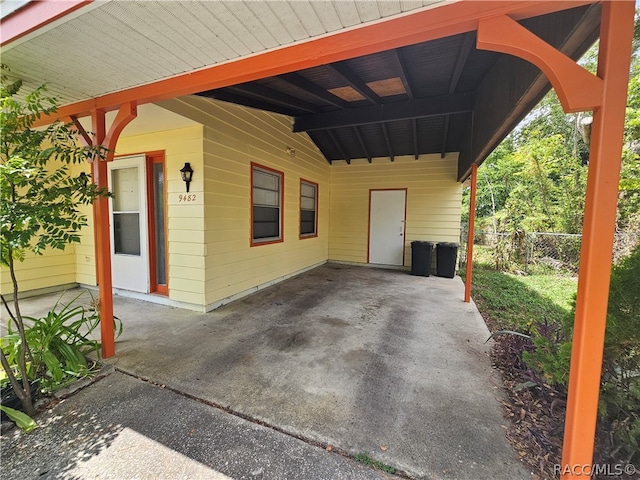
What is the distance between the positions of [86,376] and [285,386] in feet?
5.44

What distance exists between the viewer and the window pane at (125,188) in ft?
13.5

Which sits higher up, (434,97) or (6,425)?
(434,97)

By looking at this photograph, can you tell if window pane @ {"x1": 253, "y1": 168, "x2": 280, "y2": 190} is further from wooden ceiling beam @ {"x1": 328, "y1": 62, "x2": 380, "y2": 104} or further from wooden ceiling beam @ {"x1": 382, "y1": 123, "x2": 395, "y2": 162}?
wooden ceiling beam @ {"x1": 382, "y1": 123, "x2": 395, "y2": 162}

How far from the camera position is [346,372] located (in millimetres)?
2359

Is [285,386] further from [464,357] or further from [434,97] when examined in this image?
[434,97]

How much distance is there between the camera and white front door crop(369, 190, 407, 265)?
24.0 feet

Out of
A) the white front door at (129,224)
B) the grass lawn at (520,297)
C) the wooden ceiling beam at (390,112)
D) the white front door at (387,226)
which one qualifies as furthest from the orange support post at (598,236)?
the white front door at (387,226)

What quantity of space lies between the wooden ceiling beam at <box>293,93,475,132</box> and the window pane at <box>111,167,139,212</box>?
3101 mm

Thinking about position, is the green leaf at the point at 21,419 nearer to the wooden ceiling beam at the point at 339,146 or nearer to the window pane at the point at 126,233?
the window pane at the point at 126,233

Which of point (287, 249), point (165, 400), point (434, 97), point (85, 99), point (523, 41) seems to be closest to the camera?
point (523, 41)

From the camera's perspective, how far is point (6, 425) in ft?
5.62

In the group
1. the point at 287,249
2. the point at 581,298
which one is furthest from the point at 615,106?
the point at 287,249

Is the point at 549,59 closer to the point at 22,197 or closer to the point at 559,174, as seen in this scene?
the point at 22,197

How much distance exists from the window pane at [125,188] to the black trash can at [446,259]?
6185mm
